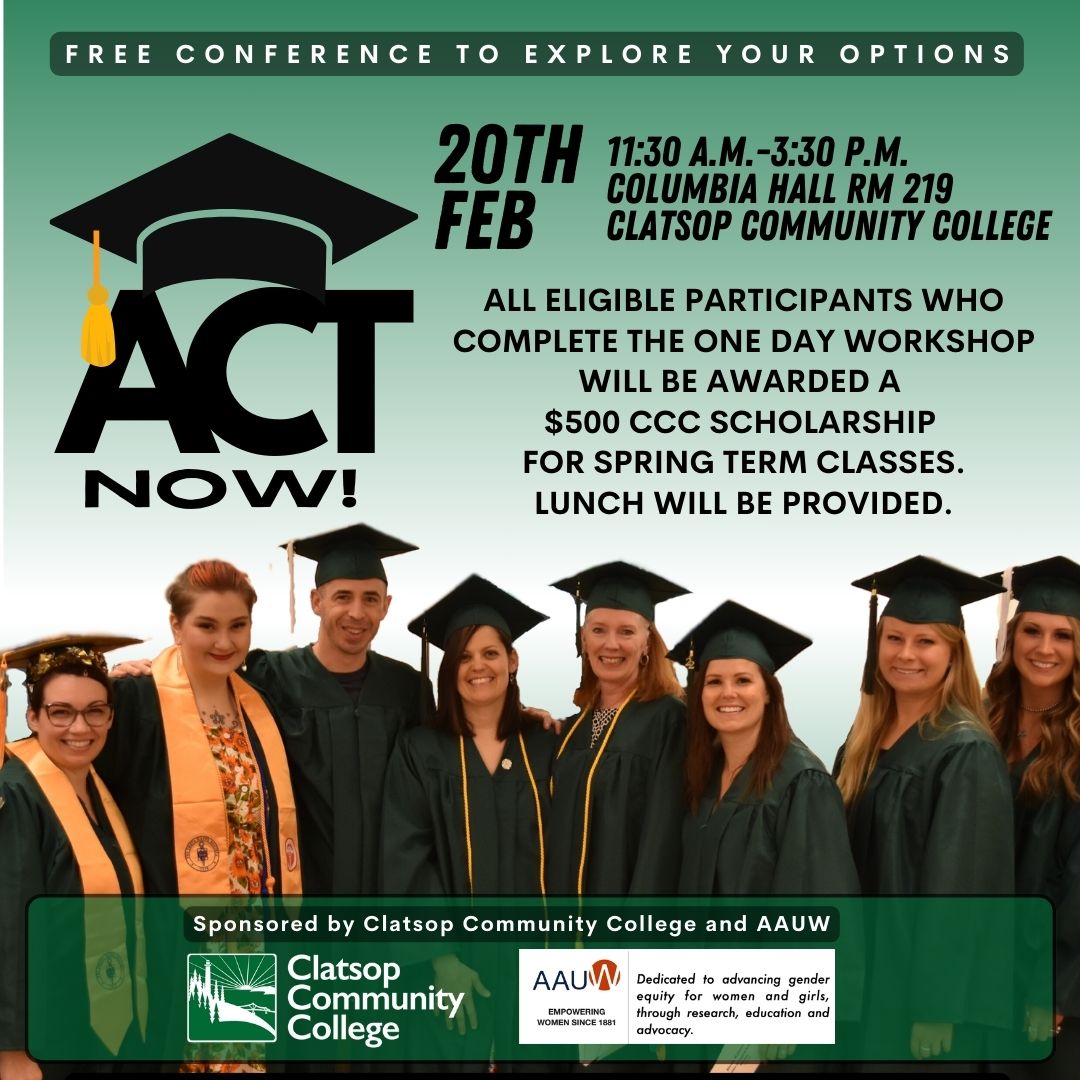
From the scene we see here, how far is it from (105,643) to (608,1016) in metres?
2.07

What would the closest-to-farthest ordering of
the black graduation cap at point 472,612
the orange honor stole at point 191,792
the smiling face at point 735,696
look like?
the smiling face at point 735,696
the orange honor stole at point 191,792
the black graduation cap at point 472,612

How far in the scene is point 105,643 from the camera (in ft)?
16.5

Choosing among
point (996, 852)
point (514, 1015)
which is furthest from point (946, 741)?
point (514, 1015)

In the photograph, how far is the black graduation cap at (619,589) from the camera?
5.38m

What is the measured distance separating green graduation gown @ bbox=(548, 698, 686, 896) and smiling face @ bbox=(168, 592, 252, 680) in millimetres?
1153

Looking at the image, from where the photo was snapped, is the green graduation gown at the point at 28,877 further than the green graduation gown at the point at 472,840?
No

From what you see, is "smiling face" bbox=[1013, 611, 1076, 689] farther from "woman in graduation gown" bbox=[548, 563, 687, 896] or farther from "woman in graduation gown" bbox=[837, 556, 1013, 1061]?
"woman in graduation gown" bbox=[548, 563, 687, 896]

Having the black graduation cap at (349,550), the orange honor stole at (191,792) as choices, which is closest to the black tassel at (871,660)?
the black graduation cap at (349,550)

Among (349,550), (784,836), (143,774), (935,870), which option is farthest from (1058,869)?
(143,774)

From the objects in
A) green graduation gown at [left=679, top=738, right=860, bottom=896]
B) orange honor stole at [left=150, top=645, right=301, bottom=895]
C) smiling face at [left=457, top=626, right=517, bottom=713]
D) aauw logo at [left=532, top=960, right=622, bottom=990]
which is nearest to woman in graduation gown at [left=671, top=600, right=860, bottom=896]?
green graduation gown at [left=679, top=738, right=860, bottom=896]

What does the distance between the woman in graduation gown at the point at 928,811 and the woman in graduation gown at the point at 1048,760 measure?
0.62ft

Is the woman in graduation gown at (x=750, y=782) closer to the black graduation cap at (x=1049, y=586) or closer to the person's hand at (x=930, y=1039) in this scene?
the person's hand at (x=930, y=1039)

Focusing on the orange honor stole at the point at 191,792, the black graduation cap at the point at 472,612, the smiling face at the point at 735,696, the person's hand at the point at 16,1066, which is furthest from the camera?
the black graduation cap at the point at 472,612

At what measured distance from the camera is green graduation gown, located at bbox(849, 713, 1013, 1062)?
195 inches
